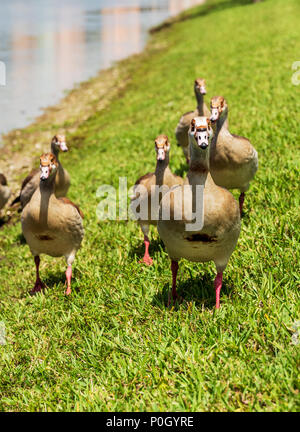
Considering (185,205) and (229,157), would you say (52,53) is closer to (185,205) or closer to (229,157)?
(229,157)

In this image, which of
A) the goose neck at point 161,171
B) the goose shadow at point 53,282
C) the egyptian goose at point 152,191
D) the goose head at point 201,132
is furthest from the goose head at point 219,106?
the goose shadow at point 53,282

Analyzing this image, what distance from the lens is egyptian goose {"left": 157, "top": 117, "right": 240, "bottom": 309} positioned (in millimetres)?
3418

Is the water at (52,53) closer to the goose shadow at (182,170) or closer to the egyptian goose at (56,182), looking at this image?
the egyptian goose at (56,182)

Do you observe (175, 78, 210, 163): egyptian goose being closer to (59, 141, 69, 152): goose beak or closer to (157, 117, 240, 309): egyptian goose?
(59, 141, 69, 152): goose beak

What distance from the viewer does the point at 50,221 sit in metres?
4.94

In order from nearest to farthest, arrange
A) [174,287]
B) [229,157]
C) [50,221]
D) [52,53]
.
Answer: [174,287]
[50,221]
[229,157]
[52,53]

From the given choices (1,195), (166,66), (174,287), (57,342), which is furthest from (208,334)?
(166,66)

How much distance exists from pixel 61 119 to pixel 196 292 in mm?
13482

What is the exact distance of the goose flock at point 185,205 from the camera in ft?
11.3

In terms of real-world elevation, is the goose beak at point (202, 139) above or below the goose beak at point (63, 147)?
below

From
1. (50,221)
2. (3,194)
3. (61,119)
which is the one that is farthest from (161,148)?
(61,119)

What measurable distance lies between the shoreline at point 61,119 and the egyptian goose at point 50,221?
4706 millimetres

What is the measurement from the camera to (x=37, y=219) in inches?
194

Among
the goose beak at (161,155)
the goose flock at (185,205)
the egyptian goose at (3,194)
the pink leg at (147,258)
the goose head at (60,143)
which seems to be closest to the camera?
the goose flock at (185,205)
